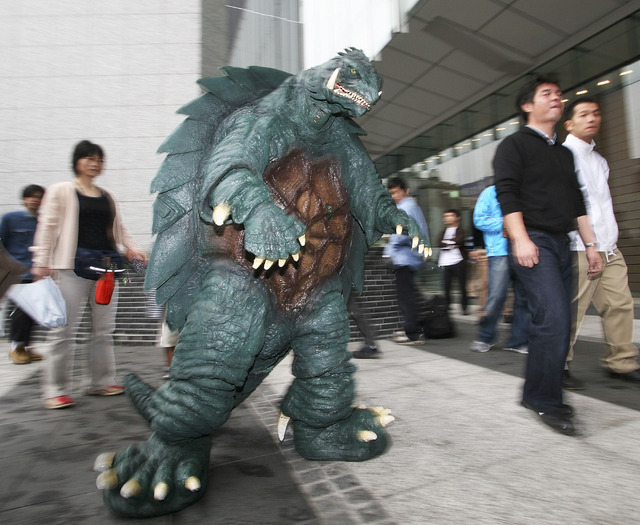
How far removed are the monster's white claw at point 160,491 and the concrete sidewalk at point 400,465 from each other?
101mm

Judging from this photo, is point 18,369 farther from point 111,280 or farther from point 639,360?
point 639,360

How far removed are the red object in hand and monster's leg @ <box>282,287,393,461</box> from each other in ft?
5.53

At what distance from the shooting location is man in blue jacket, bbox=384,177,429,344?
4.58 metres

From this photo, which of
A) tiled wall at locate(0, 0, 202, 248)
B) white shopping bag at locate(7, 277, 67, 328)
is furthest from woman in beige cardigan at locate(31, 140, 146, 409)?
tiled wall at locate(0, 0, 202, 248)

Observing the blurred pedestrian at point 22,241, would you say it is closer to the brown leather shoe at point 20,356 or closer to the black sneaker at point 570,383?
the brown leather shoe at point 20,356

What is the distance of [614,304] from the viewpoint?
9.97 ft

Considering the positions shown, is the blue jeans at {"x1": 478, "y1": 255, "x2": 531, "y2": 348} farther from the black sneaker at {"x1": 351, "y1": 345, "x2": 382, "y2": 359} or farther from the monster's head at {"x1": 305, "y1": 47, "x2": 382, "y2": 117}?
the monster's head at {"x1": 305, "y1": 47, "x2": 382, "y2": 117}

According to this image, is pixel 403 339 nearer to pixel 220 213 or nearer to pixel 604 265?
pixel 604 265

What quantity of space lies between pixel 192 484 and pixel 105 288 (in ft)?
6.08

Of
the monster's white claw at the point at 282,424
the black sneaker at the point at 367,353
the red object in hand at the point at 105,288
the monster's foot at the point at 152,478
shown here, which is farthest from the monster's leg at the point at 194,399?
the black sneaker at the point at 367,353

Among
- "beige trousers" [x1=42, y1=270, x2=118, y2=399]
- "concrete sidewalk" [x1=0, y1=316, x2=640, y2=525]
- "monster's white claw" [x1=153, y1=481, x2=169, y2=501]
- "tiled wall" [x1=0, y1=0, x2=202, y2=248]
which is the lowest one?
"concrete sidewalk" [x1=0, y1=316, x2=640, y2=525]

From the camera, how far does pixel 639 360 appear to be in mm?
3506

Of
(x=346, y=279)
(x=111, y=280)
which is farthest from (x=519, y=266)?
(x=111, y=280)

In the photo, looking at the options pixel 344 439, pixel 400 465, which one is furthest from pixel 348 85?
pixel 400 465
